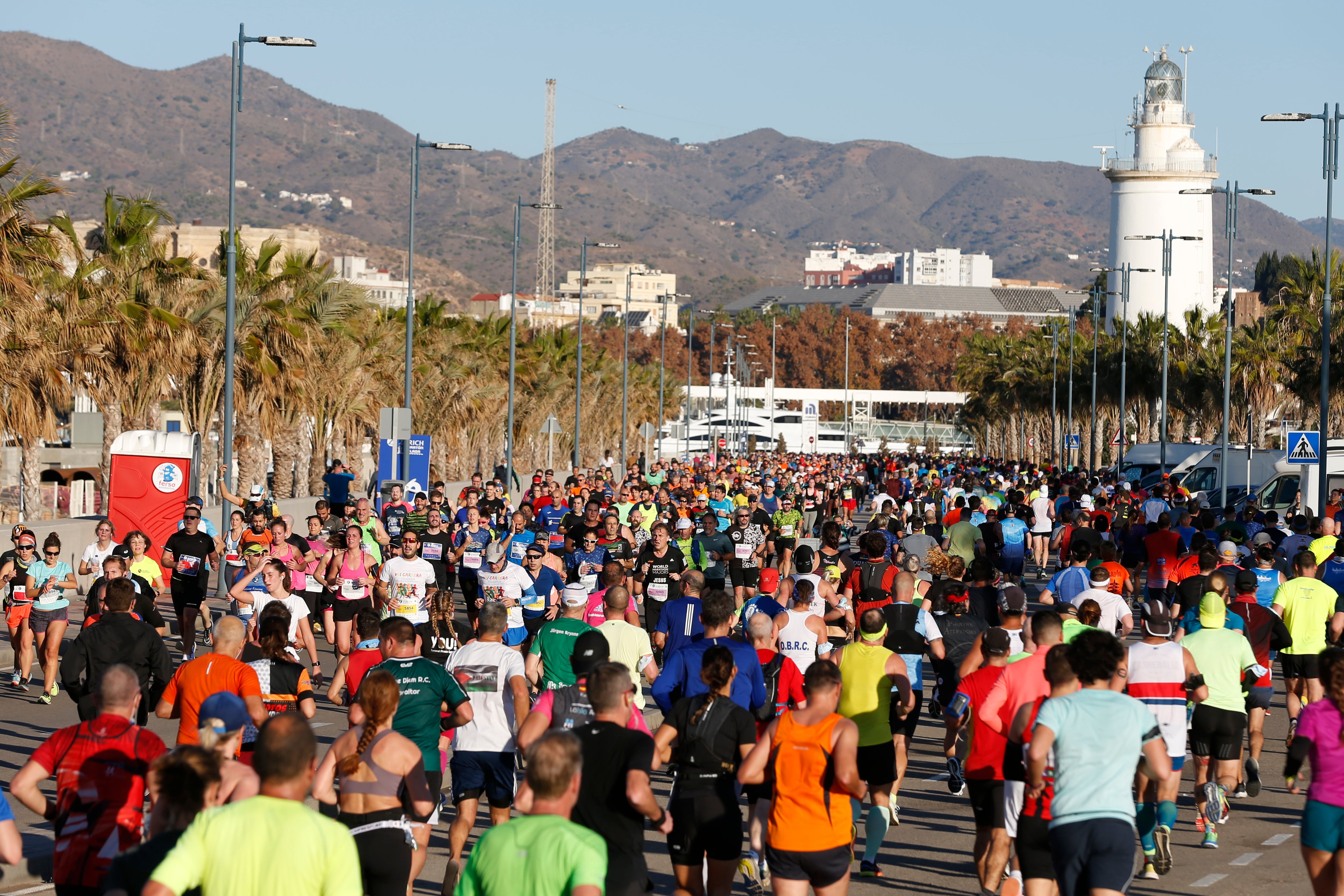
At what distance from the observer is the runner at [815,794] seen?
684 centimetres

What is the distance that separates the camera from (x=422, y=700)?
788cm

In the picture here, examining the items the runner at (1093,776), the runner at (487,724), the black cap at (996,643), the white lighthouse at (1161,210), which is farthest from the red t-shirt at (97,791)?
the white lighthouse at (1161,210)

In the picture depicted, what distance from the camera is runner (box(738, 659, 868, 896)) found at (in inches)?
269

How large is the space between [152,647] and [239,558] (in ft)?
29.1

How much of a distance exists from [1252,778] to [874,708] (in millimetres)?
3561

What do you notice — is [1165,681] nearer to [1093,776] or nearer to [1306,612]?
[1093,776]

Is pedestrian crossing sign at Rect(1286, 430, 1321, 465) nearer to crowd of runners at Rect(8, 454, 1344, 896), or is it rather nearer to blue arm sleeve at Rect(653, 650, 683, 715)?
crowd of runners at Rect(8, 454, 1344, 896)

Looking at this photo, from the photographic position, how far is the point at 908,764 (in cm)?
1247

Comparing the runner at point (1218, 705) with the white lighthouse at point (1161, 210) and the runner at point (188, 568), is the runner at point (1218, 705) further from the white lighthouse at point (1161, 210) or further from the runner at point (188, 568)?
the white lighthouse at point (1161, 210)

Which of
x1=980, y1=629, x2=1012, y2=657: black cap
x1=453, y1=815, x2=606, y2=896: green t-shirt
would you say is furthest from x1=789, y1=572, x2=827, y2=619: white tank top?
x1=453, y1=815, x2=606, y2=896: green t-shirt

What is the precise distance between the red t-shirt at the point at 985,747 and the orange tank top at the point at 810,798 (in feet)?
4.93

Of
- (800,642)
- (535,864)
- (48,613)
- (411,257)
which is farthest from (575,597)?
(411,257)

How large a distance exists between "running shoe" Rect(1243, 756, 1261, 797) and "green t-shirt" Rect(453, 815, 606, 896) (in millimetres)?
7257

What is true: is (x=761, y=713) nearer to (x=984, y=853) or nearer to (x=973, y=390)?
(x=984, y=853)
